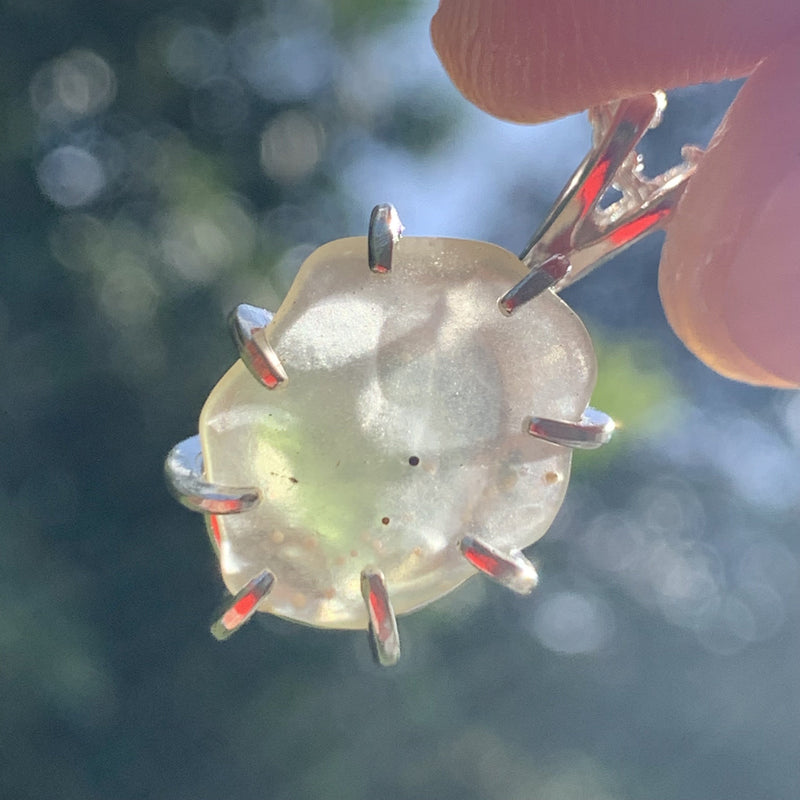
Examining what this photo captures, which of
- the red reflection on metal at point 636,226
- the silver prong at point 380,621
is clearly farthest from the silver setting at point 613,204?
the silver prong at point 380,621

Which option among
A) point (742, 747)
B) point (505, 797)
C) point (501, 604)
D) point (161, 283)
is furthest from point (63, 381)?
point (742, 747)

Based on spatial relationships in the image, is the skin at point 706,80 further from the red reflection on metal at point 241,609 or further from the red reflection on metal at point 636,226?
the red reflection on metal at point 241,609

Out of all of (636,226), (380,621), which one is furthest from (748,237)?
(380,621)

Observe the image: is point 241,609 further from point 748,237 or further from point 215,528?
A: point 748,237

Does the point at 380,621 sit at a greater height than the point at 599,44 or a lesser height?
lesser

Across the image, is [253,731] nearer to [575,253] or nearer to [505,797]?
[505,797]

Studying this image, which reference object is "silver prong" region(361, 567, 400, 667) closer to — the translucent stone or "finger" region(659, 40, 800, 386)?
the translucent stone
